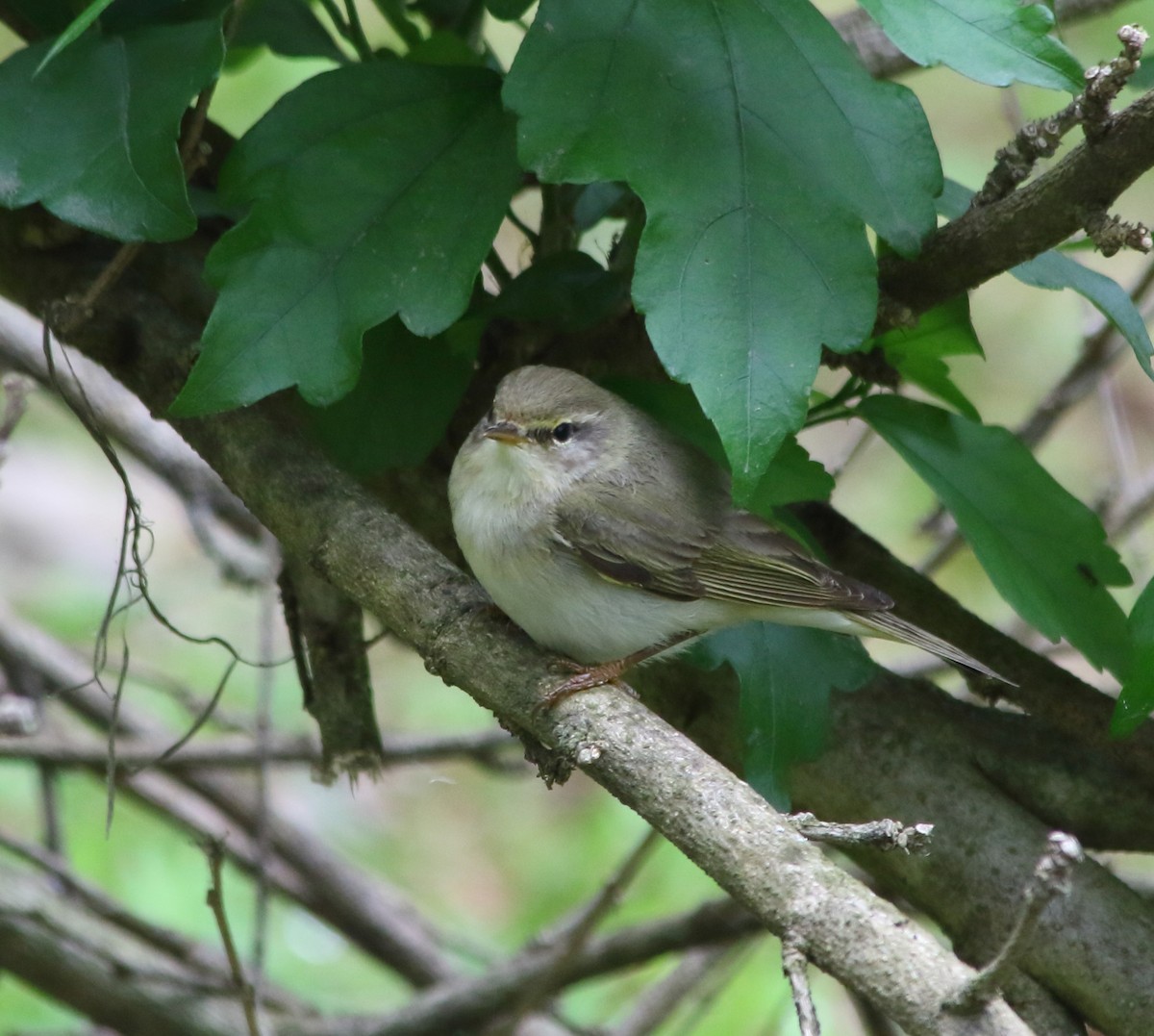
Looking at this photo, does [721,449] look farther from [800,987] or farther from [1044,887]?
[1044,887]

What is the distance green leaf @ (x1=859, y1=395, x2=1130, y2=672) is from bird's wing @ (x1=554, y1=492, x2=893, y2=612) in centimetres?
30

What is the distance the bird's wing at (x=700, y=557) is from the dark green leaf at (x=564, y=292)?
1.53 feet

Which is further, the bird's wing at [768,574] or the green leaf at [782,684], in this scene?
the bird's wing at [768,574]

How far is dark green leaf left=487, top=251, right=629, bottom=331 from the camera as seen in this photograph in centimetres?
287

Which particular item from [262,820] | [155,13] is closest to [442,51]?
[155,13]

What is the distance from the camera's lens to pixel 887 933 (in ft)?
5.78

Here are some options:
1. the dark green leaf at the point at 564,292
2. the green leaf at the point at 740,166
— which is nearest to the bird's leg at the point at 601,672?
the green leaf at the point at 740,166

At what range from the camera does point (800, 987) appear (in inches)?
66.9

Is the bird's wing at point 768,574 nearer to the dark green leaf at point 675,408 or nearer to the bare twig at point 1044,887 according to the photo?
the dark green leaf at point 675,408

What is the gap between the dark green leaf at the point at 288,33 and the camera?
3.21m

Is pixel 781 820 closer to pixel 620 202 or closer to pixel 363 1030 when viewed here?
pixel 620 202

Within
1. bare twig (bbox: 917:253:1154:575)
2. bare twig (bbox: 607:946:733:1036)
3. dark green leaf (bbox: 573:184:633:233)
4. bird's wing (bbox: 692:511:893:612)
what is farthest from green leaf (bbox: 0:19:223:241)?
bare twig (bbox: 917:253:1154:575)

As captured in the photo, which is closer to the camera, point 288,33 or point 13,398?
point 288,33

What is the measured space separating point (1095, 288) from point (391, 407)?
141cm
